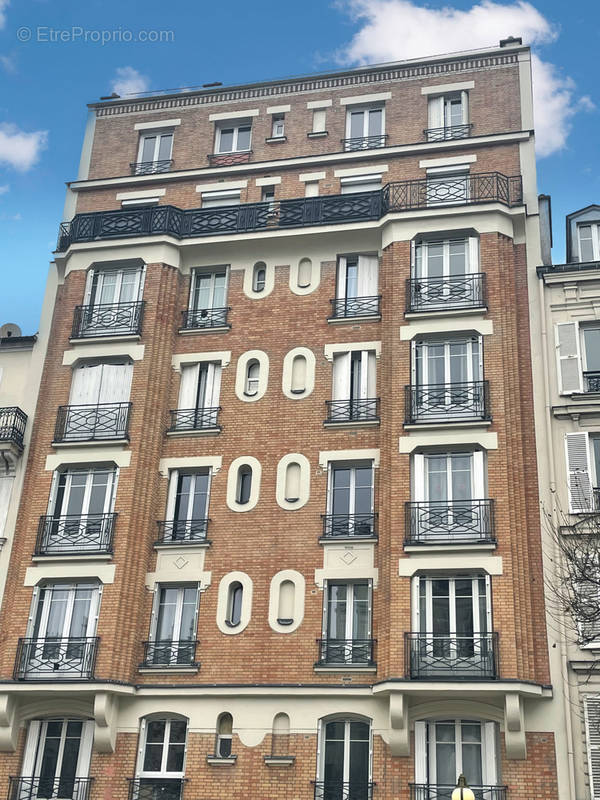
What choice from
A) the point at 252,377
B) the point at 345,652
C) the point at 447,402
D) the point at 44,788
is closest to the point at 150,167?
the point at 252,377

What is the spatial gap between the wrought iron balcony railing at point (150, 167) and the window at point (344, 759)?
768 inches

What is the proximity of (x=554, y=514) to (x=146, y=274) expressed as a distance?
45.9ft

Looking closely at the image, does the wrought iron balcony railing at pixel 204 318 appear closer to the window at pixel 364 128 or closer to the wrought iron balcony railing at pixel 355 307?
the wrought iron balcony railing at pixel 355 307

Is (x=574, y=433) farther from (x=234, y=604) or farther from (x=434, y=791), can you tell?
(x=234, y=604)

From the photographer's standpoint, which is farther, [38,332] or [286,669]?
[38,332]

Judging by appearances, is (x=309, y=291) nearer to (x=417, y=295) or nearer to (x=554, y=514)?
(x=417, y=295)

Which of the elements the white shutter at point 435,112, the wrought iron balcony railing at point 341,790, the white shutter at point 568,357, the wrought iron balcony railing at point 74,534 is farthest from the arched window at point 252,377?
the wrought iron balcony railing at point 341,790

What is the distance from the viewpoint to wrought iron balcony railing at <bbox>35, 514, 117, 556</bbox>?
2614cm

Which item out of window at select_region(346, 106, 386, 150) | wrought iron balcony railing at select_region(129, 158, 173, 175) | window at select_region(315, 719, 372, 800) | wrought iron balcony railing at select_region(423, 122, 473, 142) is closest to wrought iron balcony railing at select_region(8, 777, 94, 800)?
window at select_region(315, 719, 372, 800)

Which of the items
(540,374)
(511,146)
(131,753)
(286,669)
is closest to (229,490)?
(286,669)

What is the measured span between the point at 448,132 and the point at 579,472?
12.7 m

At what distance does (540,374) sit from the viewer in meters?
26.4

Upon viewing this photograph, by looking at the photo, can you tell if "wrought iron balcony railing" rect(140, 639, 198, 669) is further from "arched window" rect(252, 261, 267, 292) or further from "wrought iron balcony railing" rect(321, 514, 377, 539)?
"arched window" rect(252, 261, 267, 292)

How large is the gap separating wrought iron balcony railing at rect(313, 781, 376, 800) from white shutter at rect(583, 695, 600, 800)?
4.97 metres
